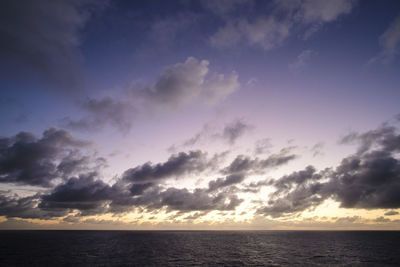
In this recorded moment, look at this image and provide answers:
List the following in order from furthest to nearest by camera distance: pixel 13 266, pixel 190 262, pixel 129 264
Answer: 1. pixel 190 262
2. pixel 129 264
3. pixel 13 266

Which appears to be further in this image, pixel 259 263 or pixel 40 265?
A: pixel 259 263

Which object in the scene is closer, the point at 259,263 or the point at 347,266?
the point at 347,266

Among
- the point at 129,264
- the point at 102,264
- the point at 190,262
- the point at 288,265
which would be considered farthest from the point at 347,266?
the point at 102,264

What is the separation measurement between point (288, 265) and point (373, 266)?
2685 centimetres

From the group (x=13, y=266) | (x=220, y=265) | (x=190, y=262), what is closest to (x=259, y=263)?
(x=220, y=265)

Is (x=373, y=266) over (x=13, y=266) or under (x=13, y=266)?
under

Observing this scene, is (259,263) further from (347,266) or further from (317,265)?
(347,266)

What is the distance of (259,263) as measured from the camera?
72.1 m

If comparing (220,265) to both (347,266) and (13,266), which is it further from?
(13,266)

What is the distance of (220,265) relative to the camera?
67.9 meters

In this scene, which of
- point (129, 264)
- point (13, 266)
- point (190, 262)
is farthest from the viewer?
point (190, 262)

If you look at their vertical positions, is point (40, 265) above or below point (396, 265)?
above

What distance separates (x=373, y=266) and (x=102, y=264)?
276ft

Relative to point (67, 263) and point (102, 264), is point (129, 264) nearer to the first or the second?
point (102, 264)
